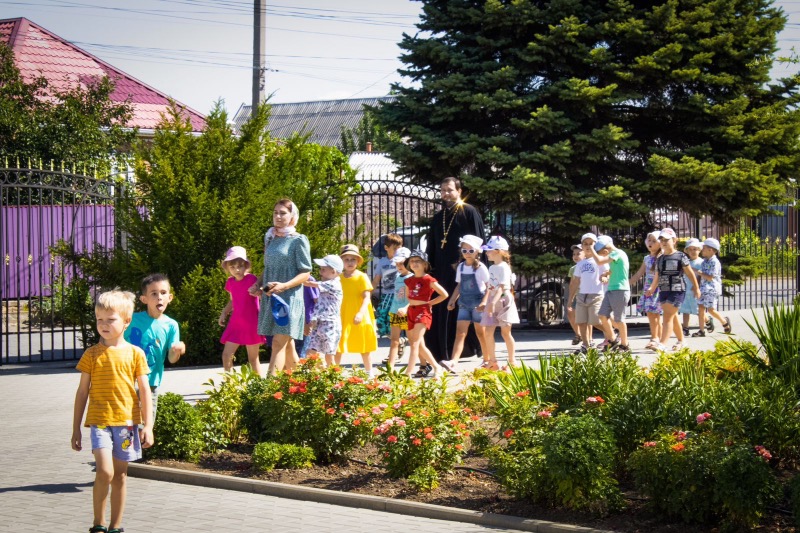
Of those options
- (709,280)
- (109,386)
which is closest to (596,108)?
(709,280)

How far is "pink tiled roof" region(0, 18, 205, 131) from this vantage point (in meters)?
27.6

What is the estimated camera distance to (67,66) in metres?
28.8

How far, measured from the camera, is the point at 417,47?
18.8 meters

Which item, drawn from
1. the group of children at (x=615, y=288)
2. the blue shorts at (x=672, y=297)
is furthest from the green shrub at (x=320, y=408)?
the blue shorts at (x=672, y=297)

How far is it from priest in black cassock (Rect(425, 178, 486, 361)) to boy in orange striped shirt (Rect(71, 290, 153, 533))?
7137 mm

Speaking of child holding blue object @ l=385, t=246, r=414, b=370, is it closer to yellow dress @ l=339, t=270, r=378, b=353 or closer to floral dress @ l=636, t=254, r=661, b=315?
yellow dress @ l=339, t=270, r=378, b=353

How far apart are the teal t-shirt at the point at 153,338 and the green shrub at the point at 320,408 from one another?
37.8 inches

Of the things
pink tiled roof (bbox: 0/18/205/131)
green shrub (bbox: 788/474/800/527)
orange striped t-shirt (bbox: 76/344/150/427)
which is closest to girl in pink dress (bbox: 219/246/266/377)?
orange striped t-shirt (bbox: 76/344/150/427)

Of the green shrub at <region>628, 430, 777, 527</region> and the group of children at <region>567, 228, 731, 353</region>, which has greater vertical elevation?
the group of children at <region>567, 228, 731, 353</region>

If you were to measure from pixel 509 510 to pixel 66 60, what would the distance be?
82.8ft

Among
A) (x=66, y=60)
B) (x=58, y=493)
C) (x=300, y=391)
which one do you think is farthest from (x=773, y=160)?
(x=66, y=60)

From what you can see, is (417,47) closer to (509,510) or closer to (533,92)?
(533,92)

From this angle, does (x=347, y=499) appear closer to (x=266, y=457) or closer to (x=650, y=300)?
(x=266, y=457)

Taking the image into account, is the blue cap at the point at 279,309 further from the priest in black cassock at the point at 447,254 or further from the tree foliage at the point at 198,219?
the tree foliage at the point at 198,219
